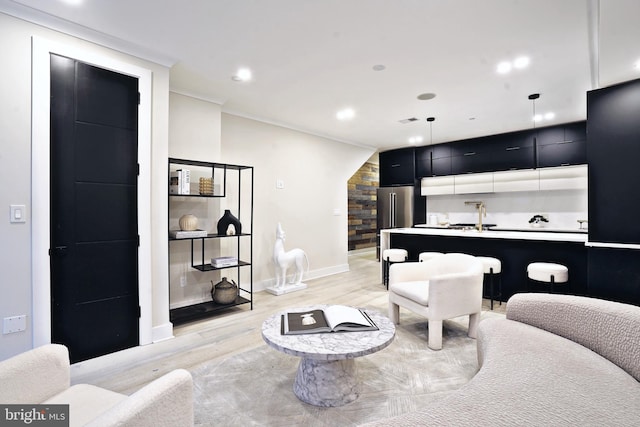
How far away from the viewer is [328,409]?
186cm

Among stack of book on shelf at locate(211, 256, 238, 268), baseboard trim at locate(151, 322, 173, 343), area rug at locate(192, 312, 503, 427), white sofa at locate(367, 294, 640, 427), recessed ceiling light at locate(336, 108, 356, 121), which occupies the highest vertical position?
recessed ceiling light at locate(336, 108, 356, 121)

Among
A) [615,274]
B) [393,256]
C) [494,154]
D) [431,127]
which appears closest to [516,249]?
[615,274]

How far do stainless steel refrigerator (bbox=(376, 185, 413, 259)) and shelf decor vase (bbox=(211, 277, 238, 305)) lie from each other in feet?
13.7

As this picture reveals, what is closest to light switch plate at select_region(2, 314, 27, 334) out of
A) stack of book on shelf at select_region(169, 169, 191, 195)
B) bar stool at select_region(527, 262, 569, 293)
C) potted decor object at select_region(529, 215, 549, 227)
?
stack of book on shelf at select_region(169, 169, 191, 195)

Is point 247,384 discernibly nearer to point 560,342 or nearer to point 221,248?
point 560,342

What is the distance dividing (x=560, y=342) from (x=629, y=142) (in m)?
2.42

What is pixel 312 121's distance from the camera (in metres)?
4.88

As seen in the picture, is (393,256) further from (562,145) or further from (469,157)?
(562,145)

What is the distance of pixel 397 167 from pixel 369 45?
4688 millimetres

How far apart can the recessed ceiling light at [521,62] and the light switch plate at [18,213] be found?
4.22 m

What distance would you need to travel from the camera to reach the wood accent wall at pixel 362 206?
795cm

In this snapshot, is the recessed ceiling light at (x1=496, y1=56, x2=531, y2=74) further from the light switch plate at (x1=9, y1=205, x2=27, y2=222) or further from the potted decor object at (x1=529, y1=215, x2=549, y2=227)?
the light switch plate at (x1=9, y1=205, x2=27, y2=222)

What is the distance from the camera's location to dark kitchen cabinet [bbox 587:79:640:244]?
2832 mm

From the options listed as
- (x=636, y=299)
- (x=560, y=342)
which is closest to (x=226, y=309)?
(x=560, y=342)
